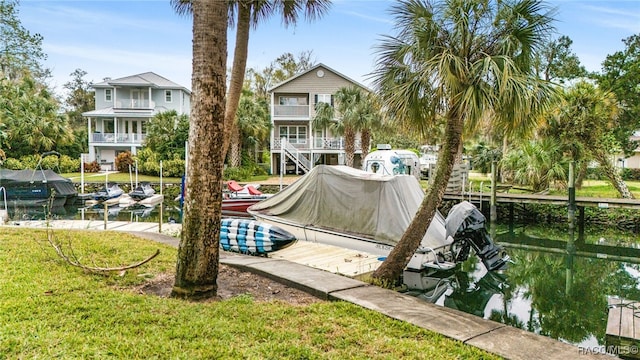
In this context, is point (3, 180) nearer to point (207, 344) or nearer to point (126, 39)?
point (126, 39)

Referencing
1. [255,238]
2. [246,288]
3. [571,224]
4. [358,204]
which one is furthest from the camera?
[571,224]

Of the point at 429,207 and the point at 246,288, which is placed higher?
the point at 429,207

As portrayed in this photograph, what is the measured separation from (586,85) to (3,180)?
1074 inches

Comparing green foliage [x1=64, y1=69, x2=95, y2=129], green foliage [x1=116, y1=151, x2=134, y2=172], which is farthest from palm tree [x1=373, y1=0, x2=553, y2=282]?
green foliage [x1=64, y1=69, x2=95, y2=129]

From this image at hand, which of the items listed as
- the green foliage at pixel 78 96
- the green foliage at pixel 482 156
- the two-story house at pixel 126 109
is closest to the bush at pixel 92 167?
the two-story house at pixel 126 109

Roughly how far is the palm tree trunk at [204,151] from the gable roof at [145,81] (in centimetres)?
3593

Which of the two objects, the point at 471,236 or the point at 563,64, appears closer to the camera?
the point at 471,236

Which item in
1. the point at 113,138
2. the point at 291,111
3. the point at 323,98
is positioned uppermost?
the point at 323,98

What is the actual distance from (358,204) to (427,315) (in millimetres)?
5407

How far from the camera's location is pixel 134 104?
37.4m

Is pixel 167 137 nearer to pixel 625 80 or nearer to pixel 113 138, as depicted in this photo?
pixel 113 138

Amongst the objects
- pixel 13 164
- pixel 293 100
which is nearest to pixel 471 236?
pixel 293 100

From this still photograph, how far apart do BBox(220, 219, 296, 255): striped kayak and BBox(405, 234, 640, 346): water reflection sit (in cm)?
280

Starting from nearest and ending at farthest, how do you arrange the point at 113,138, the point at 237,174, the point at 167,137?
1. the point at 237,174
2. the point at 167,137
3. the point at 113,138
